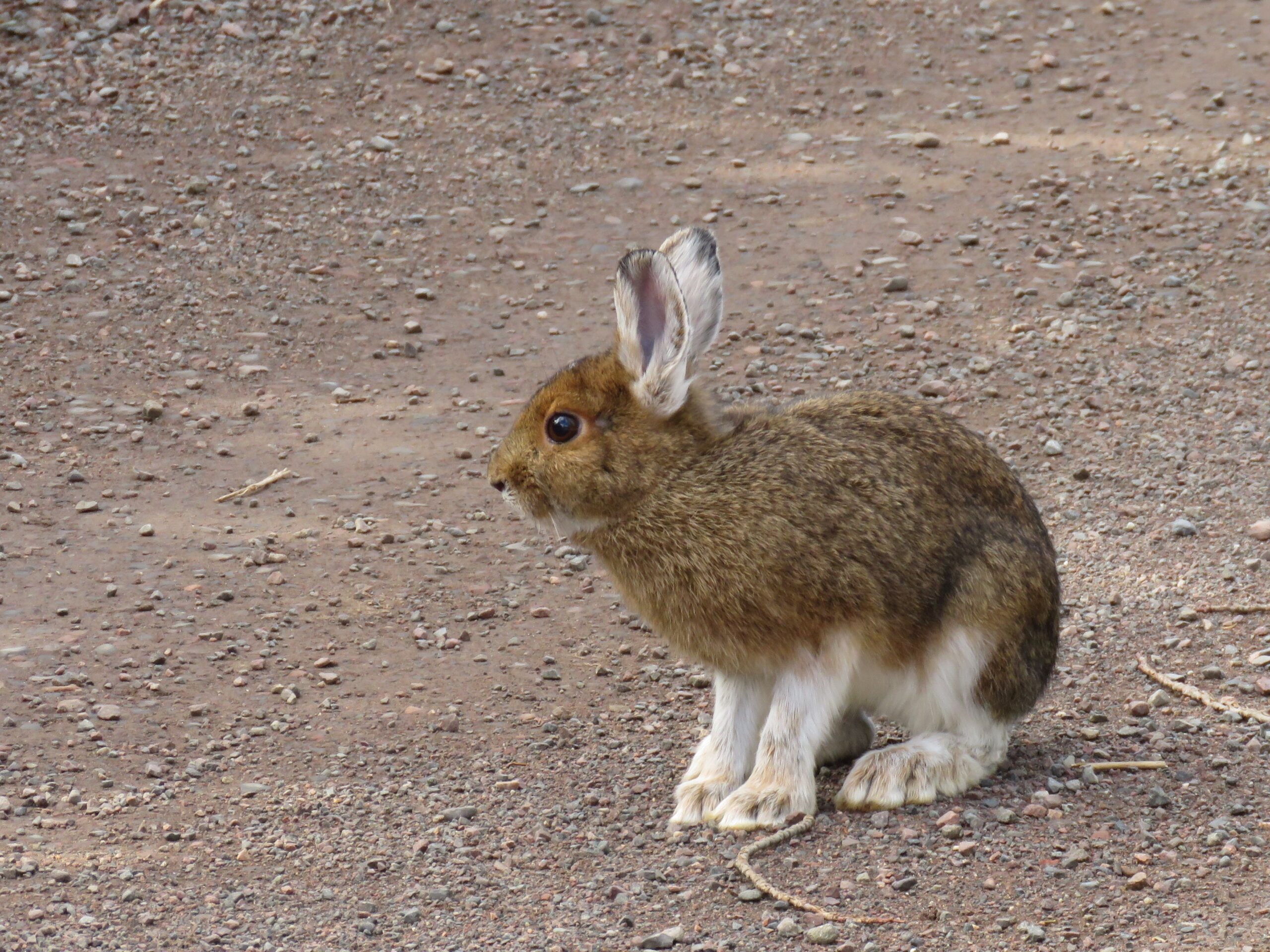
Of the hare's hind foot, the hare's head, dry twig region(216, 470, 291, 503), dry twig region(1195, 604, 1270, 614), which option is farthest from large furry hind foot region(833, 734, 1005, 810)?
dry twig region(216, 470, 291, 503)

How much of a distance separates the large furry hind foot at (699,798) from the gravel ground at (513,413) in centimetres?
11

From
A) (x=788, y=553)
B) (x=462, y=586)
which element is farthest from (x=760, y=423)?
(x=462, y=586)

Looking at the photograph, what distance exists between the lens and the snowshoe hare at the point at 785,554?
4883mm

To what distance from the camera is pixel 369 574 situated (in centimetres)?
692

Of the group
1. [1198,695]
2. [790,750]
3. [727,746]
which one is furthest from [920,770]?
[1198,695]

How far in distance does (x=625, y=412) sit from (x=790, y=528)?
0.62 meters

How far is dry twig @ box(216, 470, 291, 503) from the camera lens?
7480 millimetres

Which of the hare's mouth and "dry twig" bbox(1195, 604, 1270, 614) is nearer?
the hare's mouth

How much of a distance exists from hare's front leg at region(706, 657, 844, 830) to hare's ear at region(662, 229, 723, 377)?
1.00 m

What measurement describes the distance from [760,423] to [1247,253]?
5026 mm

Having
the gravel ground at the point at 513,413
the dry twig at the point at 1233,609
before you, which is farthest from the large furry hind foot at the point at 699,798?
the dry twig at the point at 1233,609

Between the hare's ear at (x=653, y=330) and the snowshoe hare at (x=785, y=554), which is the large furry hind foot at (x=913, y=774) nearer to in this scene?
the snowshoe hare at (x=785, y=554)

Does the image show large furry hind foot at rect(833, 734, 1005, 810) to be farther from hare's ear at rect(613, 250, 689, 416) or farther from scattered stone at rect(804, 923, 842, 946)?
hare's ear at rect(613, 250, 689, 416)

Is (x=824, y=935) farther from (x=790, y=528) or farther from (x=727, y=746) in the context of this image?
(x=790, y=528)
